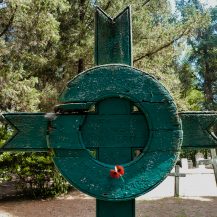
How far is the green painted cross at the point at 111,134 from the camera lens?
129 cm

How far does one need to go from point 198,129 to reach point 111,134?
0.32m

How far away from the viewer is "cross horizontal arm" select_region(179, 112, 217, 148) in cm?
138

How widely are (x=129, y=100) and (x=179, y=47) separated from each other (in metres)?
10.9

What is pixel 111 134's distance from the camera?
Answer: 1.35 metres

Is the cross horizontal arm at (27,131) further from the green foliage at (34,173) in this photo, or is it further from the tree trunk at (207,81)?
the tree trunk at (207,81)

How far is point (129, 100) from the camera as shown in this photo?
52.9 inches

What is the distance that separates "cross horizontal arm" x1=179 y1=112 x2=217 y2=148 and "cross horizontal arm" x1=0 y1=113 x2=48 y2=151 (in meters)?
0.51

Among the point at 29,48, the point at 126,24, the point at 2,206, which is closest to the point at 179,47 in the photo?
the point at 29,48

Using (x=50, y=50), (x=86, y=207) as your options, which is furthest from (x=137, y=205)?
(x=50, y=50)

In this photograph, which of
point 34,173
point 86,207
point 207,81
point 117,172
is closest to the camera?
point 117,172

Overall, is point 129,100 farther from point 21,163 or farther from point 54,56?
point 54,56

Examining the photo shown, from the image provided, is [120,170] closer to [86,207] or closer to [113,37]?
[113,37]

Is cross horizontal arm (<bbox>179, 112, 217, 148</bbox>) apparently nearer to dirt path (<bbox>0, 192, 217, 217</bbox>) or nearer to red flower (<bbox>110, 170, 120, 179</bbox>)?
red flower (<bbox>110, 170, 120, 179</bbox>)

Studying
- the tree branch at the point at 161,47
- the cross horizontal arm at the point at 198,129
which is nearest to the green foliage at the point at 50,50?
the tree branch at the point at 161,47
